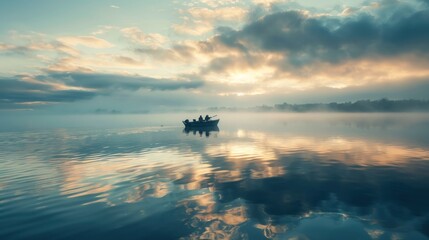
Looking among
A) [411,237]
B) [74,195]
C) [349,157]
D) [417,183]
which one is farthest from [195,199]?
[349,157]

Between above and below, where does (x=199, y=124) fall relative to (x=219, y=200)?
above

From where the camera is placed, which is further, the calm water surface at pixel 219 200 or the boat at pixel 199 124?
the boat at pixel 199 124

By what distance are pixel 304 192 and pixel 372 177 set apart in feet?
30.5

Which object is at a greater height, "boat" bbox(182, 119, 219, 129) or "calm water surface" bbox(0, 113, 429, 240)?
"boat" bbox(182, 119, 219, 129)

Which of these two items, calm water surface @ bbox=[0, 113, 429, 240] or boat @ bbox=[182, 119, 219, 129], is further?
boat @ bbox=[182, 119, 219, 129]

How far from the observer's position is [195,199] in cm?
1867

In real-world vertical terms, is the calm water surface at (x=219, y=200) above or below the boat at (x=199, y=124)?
below

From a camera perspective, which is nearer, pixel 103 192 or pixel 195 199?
pixel 195 199

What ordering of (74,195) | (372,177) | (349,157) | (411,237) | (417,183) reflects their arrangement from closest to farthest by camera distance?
(411,237), (74,195), (417,183), (372,177), (349,157)

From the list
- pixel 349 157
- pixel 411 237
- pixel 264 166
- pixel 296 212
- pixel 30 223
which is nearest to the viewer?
pixel 411 237

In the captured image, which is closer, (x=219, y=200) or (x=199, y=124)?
(x=219, y=200)

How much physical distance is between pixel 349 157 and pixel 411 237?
24597mm

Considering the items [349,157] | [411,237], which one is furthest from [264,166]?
[411,237]

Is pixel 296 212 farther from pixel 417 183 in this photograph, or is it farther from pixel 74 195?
pixel 74 195
